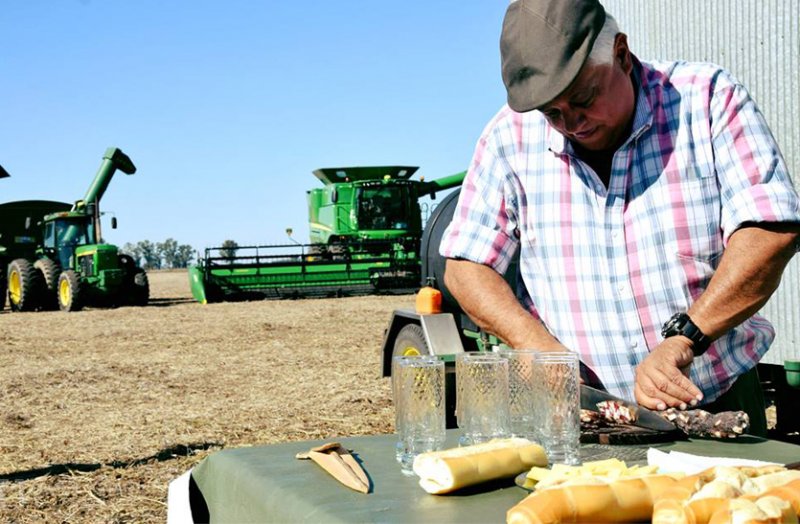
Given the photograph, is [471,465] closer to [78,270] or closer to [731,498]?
[731,498]

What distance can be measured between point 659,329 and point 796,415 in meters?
2.24

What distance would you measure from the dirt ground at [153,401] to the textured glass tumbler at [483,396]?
285cm

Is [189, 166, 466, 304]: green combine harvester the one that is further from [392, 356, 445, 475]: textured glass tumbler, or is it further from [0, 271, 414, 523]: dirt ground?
[392, 356, 445, 475]: textured glass tumbler

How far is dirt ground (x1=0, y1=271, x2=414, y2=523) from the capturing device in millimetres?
4711

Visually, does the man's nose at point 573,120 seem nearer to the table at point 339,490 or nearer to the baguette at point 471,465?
the table at point 339,490

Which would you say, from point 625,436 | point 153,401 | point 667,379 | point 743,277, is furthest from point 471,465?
point 153,401

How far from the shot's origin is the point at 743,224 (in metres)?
2.04

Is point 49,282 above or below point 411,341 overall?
above

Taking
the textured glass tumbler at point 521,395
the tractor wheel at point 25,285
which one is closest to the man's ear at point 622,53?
the textured glass tumbler at point 521,395

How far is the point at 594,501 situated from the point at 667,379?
0.72m

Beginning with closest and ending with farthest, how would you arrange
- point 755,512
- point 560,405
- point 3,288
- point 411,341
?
1. point 755,512
2. point 560,405
3. point 411,341
4. point 3,288

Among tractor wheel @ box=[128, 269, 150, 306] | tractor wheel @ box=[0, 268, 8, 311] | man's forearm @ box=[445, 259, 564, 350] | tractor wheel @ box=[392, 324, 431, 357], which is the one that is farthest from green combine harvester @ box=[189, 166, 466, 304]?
man's forearm @ box=[445, 259, 564, 350]

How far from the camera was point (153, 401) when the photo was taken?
741cm

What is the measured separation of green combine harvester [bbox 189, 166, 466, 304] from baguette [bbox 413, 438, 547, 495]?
750 inches
